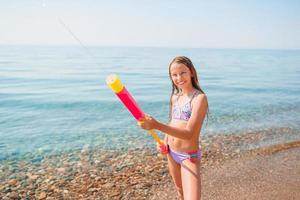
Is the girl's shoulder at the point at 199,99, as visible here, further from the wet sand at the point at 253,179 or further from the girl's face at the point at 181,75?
the wet sand at the point at 253,179

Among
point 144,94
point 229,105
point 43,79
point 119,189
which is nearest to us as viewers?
point 119,189

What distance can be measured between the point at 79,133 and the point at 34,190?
4.78 meters

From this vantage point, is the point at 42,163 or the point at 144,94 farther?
the point at 144,94

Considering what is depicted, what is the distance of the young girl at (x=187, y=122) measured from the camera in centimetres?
323

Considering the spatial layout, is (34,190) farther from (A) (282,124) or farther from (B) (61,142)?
(A) (282,124)

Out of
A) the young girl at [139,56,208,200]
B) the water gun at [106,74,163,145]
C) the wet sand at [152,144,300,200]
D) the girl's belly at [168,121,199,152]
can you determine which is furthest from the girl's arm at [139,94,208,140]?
the wet sand at [152,144,300,200]

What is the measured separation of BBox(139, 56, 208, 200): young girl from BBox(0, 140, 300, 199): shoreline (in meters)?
1.83

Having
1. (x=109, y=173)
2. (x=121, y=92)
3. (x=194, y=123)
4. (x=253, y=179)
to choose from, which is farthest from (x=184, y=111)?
(x=109, y=173)

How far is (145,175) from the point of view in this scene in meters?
6.07

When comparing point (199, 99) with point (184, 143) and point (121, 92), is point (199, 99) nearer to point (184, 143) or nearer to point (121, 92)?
point (184, 143)

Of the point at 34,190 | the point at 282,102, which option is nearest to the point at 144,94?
the point at 282,102

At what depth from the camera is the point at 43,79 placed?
28.8 meters

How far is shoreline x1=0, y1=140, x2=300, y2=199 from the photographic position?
5.49 meters

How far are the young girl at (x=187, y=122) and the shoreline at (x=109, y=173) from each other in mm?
1828
